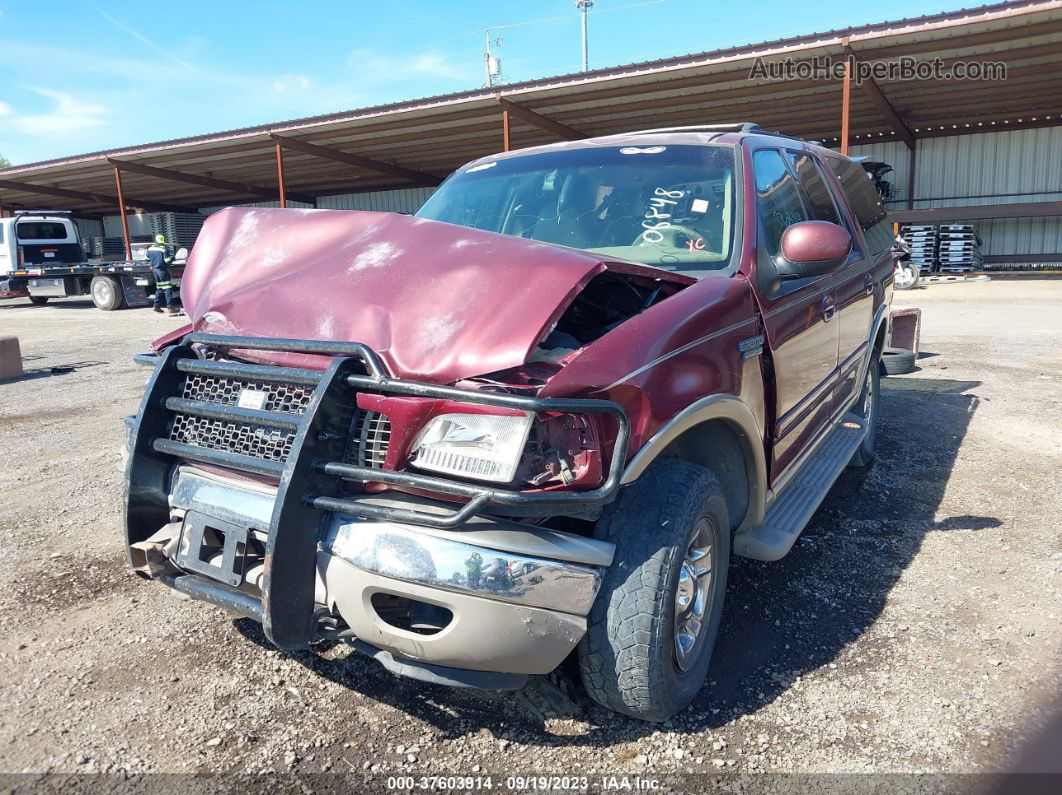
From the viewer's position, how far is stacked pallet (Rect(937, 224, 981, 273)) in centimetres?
2273

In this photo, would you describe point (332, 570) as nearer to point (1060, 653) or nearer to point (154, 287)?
point (1060, 653)

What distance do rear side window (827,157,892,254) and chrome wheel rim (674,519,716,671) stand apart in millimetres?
3070

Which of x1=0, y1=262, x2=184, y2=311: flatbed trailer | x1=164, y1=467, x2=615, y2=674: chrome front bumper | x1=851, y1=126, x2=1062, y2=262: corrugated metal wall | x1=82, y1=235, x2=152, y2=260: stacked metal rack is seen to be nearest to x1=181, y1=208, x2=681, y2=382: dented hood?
x1=164, y1=467, x2=615, y2=674: chrome front bumper

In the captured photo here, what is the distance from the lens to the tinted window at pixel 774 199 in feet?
10.4

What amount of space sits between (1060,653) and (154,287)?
19702 mm

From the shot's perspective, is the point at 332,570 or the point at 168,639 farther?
→ the point at 168,639

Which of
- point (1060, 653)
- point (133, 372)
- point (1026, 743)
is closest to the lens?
point (1026, 743)

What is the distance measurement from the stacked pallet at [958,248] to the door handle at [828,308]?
22.3 m

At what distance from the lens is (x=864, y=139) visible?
984 inches

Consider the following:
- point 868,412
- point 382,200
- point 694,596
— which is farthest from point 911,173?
point 694,596

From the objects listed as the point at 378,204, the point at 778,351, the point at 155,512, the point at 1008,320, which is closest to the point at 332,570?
the point at 155,512

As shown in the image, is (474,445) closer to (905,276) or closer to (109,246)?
(905,276)

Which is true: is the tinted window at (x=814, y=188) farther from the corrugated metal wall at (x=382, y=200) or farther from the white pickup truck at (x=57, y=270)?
the corrugated metal wall at (x=382, y=200)

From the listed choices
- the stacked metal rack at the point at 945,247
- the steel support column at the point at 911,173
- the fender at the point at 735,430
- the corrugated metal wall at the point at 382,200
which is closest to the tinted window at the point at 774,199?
the fender at the point at 735,430
